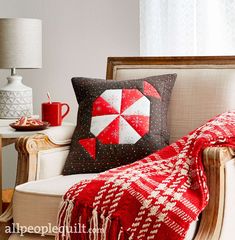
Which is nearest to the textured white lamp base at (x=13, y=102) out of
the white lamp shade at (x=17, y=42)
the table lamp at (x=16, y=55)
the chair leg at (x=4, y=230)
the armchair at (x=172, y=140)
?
the table lamp at (x=16, y=55)

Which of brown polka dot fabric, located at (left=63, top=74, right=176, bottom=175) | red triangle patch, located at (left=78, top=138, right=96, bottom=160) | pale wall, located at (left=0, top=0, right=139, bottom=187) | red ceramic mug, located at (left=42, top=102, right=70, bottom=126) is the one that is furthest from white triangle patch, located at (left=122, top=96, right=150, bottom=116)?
pale wall, located at (left=0, top=0, right=139, bottom=187)

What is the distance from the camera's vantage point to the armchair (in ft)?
6.07

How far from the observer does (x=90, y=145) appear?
2314 mm

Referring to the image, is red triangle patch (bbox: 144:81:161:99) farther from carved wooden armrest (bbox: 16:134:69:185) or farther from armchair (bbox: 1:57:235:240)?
carved wooden armrest (bbox: 16:134:69:185)

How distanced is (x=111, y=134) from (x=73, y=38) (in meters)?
1.23

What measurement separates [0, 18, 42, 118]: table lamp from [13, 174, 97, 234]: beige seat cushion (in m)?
0.87

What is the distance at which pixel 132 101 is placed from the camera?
7.68ft

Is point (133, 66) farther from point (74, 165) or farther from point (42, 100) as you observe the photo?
point (42, 100)

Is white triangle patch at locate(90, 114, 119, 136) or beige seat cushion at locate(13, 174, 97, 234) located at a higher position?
white triangle patch at locate(90, 114, 119, 136)

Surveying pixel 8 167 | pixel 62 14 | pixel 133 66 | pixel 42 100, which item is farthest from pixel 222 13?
pixel 8 167

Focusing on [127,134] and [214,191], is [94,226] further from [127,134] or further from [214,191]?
[127,134]

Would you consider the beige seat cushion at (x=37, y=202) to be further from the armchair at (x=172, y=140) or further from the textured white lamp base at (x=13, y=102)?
the textured white lamp base at (x=13, y=102)

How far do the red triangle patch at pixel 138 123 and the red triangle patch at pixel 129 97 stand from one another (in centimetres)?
4

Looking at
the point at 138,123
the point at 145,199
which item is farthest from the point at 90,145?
the point at 145,199
